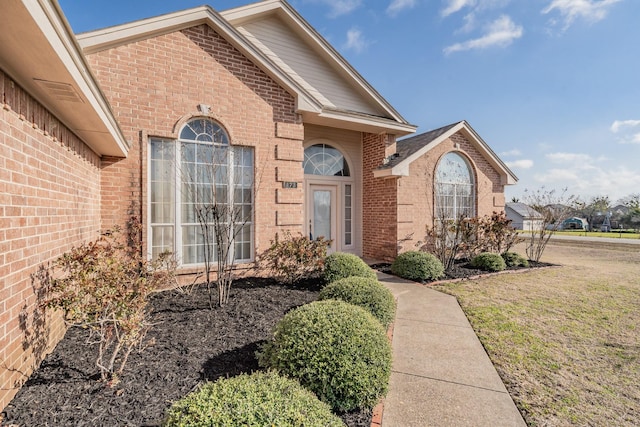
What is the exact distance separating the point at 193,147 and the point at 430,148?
761cm

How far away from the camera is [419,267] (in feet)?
25.2

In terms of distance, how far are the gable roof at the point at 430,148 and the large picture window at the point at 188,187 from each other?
4.96 m

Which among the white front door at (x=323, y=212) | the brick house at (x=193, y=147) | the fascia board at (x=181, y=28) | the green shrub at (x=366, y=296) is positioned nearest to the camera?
the brick house at (x=193, y=147)

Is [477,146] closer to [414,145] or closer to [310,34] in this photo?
[414,145]

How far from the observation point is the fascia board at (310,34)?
26.3ft

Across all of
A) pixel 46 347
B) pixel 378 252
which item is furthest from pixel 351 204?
pixel 46 347

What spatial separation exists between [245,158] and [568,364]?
6661mm

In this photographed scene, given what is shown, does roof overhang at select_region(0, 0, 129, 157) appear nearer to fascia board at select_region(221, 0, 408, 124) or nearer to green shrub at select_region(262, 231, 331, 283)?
green shrub at select_region(262, 231, 331, 283)

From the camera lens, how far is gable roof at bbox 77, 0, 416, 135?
6160 millimetres

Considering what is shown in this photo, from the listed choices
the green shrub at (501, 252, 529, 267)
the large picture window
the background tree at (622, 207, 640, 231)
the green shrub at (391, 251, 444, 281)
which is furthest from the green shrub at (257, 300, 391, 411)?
the background tree at (622, 207, 640, 231)

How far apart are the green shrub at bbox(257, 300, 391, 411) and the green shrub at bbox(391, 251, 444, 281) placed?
5182mm

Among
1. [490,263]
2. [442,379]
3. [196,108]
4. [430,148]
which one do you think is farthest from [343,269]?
[430,148]

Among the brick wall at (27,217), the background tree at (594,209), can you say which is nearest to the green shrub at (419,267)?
the brick wall at (27,217)

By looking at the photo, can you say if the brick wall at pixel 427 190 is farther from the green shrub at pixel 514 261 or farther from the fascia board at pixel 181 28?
the fascia board at pixel 181 28
